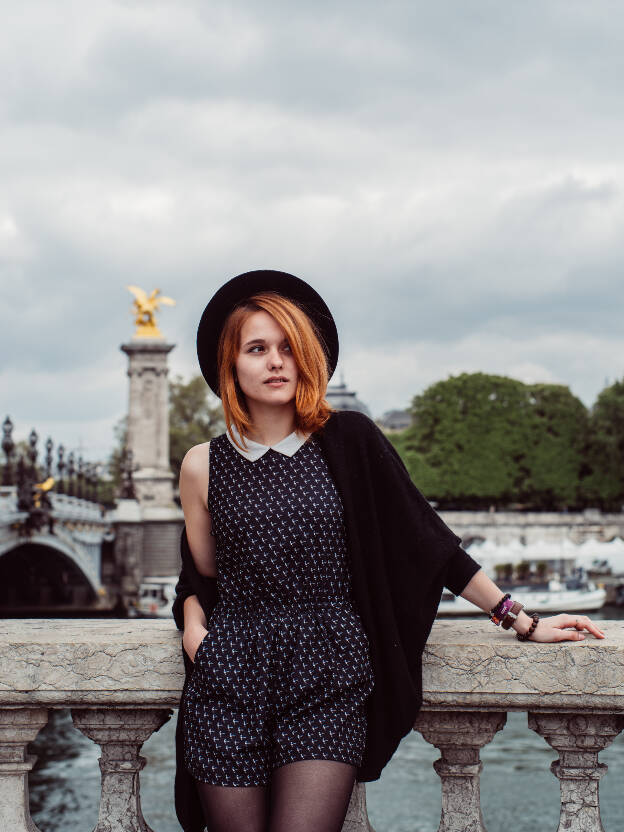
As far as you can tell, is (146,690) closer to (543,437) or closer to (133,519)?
(133,519)

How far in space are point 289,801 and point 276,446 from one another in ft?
2.89

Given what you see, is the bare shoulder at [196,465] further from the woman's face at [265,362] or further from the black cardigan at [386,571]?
the black cardigan at [386,571]

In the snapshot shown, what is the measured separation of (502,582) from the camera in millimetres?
42000

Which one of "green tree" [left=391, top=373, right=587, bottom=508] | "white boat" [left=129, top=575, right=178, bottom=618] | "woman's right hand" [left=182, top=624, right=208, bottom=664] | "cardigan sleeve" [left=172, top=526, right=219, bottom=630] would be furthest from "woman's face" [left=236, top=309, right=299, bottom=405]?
"green tree" [left=391, top=373, right=587, bottom=508]

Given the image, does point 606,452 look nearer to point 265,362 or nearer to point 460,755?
point 460,755

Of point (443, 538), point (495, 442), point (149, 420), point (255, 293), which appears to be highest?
point (495, 442)

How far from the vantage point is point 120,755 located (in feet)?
9.74

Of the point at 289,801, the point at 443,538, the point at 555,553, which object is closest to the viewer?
the point at 289,801

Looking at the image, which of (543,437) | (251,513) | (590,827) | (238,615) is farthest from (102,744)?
(543,437)

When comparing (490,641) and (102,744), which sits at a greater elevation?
(490,641)

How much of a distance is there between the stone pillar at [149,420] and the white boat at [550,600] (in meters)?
12.5

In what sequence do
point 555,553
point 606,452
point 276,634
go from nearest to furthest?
point 276,634, point 555,553, point 606,452

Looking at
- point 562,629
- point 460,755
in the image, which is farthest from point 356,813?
point 562,629

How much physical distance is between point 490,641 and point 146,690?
2.94 ft
